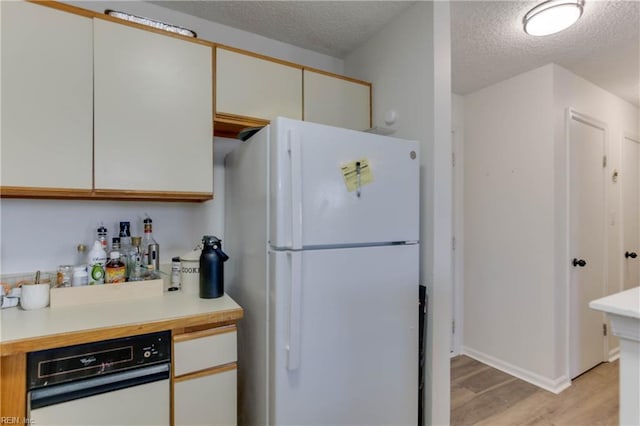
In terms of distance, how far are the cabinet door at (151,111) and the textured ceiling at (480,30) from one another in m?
0.51

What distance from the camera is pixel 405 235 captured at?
1546mm

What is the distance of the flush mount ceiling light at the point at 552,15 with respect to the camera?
1655 mm

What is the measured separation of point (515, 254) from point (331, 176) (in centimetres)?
206

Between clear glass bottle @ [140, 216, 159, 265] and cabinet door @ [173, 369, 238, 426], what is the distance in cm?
72

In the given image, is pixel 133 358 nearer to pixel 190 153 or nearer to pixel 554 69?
pixel 190 153

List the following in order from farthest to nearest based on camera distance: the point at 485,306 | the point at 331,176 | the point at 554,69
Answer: the point at 485,306
the point at 554,69
the point at 331,176

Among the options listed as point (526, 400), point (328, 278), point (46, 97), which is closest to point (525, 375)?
point (526, 400)

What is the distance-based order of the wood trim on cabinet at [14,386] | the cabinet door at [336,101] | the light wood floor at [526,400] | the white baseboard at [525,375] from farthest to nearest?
1. the white baseboard at [525,375]
2. the light wood floor at [526,400]
3. the cabinet door at [336,101]
4. the wood trim on cabinet at [14,386]

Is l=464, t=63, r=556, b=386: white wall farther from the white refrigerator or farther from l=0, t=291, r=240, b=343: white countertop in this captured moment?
l=0, t=291, r=240, b=343: white countertop

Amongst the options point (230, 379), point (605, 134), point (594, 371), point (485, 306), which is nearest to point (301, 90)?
point (230, 379)

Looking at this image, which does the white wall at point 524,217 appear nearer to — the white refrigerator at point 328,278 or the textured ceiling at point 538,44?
the textured ceiling at point 538,44

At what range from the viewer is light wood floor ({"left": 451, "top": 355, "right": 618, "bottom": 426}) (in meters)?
2.08

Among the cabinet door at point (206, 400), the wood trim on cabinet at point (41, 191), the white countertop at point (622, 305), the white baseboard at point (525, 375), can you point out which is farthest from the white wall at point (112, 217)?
the white baseboard at point (525, 375)

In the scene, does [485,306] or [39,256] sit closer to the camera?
[39,256]
